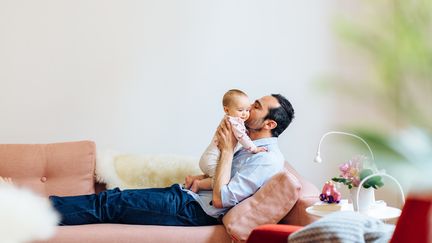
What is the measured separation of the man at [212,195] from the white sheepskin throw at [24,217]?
2.4 inches

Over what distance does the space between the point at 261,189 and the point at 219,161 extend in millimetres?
267

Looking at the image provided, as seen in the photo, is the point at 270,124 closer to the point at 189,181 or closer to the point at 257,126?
the point at 257,126

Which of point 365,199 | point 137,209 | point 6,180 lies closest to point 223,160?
point 137,209

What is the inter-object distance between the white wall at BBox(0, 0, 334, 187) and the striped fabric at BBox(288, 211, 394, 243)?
1.63m

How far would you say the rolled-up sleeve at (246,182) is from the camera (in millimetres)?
2445

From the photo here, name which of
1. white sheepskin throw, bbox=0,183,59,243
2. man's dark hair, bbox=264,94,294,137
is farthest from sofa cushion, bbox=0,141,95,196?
man's dark hair, bbox=264,94,294,137

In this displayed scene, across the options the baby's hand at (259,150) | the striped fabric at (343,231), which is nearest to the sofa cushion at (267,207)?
the baby's hand at (259,150)

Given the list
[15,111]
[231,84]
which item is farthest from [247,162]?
[15,111]

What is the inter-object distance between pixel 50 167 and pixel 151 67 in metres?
0.83

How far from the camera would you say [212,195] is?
8.48 feet

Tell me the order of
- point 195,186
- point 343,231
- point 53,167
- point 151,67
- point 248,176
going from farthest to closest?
point 151,67 → point 53,167 → point 195,186 → point 248,176 → point 343,231

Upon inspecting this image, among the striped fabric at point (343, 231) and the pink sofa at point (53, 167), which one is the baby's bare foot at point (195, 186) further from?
the striped fabric at point (343, 231)

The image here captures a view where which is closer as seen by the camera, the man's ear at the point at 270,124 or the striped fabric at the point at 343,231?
the striped fabric at the point at 343,231

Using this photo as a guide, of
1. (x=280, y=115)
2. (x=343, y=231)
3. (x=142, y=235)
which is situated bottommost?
(x=142, y=235)
